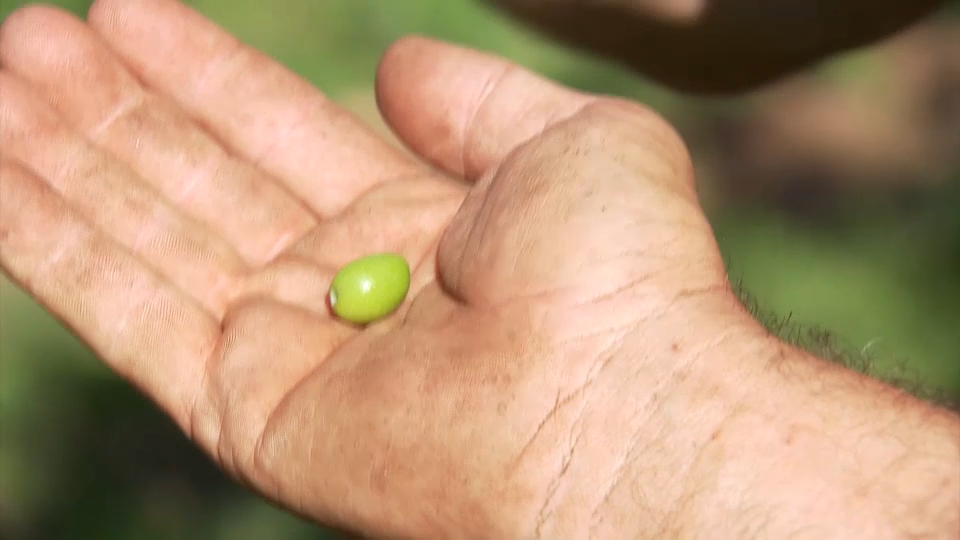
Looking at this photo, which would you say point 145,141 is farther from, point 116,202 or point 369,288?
point 369,288

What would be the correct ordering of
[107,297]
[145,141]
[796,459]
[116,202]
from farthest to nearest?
[145,141]
[116,202]
[107,297]
[796,459]

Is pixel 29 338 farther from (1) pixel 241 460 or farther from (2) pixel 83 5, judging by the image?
(1) pixel 241 460

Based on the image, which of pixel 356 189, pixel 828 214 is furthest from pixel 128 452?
pixel 828 214

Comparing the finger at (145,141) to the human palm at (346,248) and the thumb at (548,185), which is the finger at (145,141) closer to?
the human palm at (346,248)

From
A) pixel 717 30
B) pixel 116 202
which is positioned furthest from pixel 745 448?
pixel 717 30

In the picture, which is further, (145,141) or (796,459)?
(145,141)

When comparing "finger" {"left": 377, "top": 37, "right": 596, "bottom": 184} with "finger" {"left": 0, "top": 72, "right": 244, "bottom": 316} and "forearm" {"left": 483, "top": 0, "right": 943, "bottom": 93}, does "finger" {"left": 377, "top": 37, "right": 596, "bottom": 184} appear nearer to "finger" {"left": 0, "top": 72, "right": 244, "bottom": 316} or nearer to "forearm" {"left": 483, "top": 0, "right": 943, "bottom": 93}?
"finger" {"left": 0, "top": 72, "right": 244, "bottom": 316}
